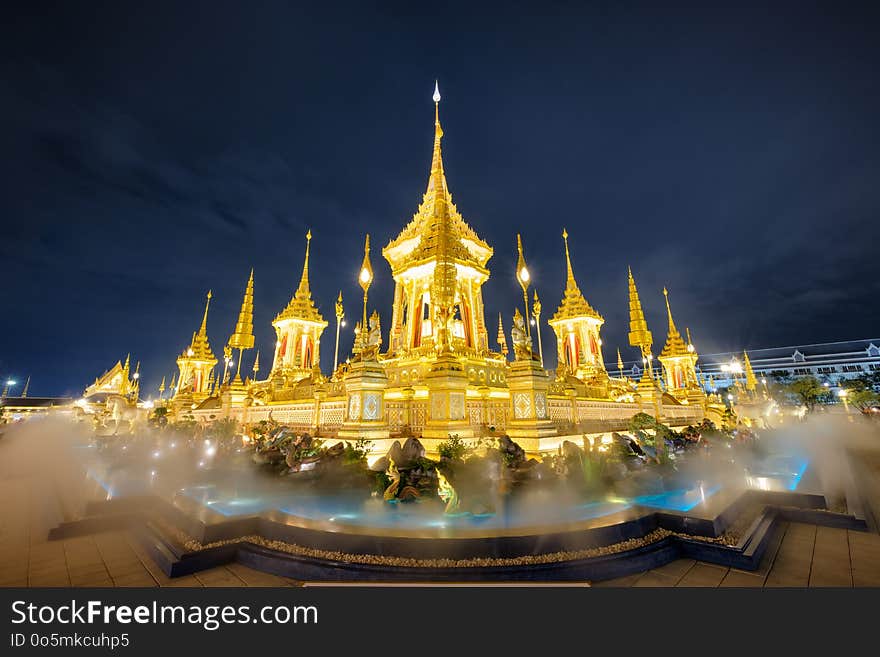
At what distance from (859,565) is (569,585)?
11.1 ft

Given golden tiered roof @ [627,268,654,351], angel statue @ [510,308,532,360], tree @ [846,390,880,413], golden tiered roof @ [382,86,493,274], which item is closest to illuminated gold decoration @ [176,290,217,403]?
golden tiered roof @ [382,86,493,274]

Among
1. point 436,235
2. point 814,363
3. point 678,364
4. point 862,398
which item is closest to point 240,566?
point 436,235

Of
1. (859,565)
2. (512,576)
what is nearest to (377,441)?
(512,576)

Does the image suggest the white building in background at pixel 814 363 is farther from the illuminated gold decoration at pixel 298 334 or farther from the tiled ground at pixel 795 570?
the tiled ground at pixel 795 570

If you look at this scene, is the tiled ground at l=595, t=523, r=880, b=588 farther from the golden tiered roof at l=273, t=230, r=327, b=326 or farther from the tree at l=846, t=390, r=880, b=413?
the tree at l=846, t=390, r=880, b=413

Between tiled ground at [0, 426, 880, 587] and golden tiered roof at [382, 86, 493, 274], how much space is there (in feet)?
43.4

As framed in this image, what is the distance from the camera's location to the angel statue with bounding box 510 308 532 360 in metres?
10.4

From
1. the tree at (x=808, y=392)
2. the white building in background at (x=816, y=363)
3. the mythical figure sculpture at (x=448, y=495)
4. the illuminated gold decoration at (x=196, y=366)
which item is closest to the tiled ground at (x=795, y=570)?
the mythical figure sculpture at (x=448, y=495)

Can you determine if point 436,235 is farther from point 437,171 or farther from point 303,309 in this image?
point 303,309
